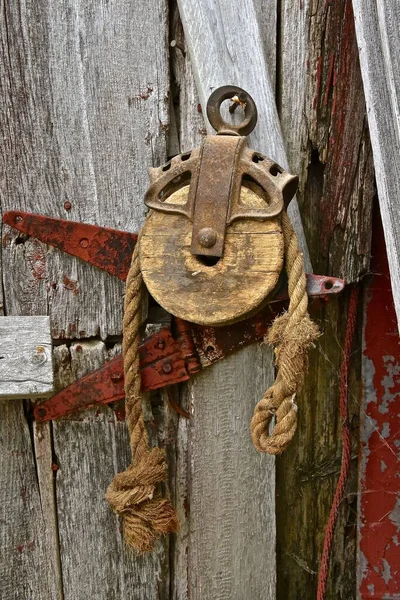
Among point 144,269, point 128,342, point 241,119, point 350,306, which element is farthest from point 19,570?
point 241,119

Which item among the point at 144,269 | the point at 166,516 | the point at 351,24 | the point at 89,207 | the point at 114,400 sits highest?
the point at 351,24

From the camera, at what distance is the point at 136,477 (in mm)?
1238

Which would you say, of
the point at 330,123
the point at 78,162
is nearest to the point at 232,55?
the point at 330,123

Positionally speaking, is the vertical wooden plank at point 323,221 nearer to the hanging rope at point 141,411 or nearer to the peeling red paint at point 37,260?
the hanging rope at point 141,411

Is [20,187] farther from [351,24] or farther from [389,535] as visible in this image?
[389,535]

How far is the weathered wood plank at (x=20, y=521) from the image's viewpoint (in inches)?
53.0

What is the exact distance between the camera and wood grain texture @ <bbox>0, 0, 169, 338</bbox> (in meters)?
1.27

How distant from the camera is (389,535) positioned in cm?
145

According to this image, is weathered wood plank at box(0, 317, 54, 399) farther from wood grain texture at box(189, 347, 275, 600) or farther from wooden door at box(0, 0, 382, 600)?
wood grain texture at box(189, 347, 275, 600)

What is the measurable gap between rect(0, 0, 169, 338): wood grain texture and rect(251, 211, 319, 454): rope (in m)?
→ 0.40

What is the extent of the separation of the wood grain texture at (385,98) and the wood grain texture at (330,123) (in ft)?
0.63

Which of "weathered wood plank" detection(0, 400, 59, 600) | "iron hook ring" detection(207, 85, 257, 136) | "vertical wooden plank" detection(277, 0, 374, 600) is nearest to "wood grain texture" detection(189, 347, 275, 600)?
"vertical wooden plank" detection(277, 0, 374, 600)

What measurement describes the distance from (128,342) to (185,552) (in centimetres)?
52

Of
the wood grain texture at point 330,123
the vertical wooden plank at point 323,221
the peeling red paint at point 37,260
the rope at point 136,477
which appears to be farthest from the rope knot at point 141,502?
the wood grain texture at point 330,123
